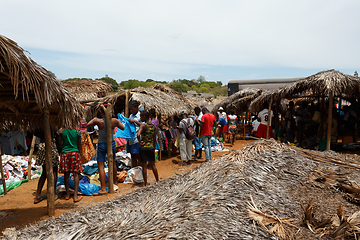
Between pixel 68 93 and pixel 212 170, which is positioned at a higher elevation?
pixel 68 93

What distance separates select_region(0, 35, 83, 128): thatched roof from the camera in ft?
9.28

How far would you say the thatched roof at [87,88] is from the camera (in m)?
11.9

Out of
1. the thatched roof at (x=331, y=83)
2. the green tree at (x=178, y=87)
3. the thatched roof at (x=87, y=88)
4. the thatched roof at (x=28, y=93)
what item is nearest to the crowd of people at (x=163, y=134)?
the thatched roof at (x=28, y=93)

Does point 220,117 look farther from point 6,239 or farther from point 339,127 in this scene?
point 6,239

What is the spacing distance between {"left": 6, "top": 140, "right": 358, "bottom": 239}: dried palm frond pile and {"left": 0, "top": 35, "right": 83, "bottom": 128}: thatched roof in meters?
1.74

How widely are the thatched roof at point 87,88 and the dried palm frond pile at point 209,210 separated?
9811 mm

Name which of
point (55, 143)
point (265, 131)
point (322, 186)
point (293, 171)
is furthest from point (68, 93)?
point (265, 131)

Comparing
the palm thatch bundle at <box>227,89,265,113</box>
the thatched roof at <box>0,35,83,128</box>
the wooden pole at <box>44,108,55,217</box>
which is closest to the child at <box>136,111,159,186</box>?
the thatched roof at <box>0,35,83,128</box>

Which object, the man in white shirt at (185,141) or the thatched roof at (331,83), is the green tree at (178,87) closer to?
the thatched roof at (331,83)

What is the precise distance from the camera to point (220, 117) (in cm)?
1105

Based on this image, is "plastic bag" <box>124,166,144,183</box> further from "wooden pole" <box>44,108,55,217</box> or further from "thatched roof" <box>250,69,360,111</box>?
"thatched roof" <box>250,69,360,111</box>

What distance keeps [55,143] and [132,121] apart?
5.49ft

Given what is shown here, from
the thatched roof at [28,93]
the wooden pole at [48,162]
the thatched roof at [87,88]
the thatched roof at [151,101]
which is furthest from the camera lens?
the thatched roof at [87,88]

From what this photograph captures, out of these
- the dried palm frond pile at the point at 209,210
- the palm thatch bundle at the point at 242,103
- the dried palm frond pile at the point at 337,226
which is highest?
the palm thatch bundle at the point at 242,103
